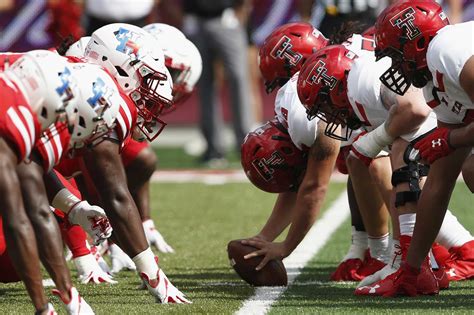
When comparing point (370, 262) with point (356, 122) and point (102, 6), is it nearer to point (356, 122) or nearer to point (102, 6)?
point (356, 122)

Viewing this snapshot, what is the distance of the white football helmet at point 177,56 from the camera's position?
6.52 m

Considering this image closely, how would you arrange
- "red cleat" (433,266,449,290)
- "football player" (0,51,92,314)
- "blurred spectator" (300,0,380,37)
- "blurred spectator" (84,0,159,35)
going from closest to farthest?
"football player" (0,51,92,314), "red cleat" (433,266,449,290), "blurred spectator" (300,0,380,37), "blurred spectator" (84,0,159,35)

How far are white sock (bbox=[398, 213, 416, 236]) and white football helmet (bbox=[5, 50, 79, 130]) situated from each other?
5.65ft

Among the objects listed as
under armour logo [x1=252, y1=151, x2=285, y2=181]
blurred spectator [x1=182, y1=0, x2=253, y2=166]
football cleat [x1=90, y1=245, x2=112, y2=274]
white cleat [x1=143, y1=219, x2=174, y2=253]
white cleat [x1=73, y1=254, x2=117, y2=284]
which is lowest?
blurred spectator [x1=182, y1=0, x2=253, y2=166]

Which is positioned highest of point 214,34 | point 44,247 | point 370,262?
point 44,247

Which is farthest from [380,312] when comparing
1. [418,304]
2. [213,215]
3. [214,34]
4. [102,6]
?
[214,34]

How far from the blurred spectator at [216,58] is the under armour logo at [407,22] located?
270 inches

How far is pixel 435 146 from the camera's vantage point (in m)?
4.88

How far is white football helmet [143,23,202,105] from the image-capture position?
21.4 ft

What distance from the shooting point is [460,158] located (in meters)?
5.03

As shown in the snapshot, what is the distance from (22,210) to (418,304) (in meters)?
1.76

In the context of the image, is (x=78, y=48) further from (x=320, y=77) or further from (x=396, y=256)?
(x=396, y=256)

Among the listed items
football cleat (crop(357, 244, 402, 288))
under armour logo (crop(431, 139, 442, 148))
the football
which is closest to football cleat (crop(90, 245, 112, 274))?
the football

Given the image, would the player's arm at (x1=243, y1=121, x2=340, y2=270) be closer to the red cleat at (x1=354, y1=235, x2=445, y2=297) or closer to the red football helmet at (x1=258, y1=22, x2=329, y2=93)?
the red cleat at (x1=354, y1=235, x2=445, y2=297)
